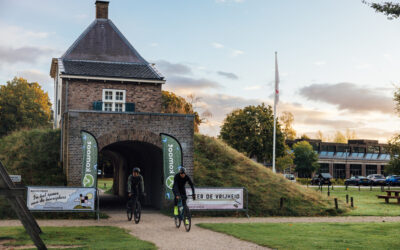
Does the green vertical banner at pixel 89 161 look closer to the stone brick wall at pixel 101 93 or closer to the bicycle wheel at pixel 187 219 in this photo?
the bicycle wheel at pixel 187 219

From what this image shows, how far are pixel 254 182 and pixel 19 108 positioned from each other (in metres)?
43.9

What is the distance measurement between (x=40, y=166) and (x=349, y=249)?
1685cm

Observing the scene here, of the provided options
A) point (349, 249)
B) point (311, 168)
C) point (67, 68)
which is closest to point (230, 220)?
point (349, 249)

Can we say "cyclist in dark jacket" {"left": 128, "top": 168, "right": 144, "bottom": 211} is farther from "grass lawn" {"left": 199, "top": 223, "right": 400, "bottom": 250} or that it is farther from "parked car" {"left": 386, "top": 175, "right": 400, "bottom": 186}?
"parked car" {"left": 386, "top": 175, "right": 400, "bottom": 186}

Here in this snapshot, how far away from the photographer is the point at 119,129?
73.6ft

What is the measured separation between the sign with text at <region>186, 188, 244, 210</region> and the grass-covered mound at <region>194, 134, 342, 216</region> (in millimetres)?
1665

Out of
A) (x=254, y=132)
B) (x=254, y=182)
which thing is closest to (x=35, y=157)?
(x=254, y=182)

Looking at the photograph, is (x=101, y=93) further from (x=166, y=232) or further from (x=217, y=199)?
(x=166, y=232)

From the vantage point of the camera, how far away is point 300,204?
23.7 metres

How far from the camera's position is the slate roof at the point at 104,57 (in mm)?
32844

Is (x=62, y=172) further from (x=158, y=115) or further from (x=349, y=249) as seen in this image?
(x=349, y=249)

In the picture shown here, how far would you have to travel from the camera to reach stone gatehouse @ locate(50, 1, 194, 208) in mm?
22141

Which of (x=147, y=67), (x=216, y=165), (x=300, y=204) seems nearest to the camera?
(x=300, y=204)

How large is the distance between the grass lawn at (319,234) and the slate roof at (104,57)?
1801 cm
